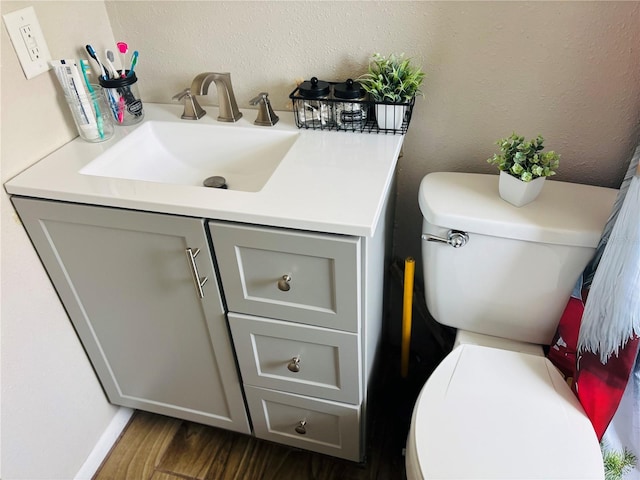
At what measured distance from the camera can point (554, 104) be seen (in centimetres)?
115

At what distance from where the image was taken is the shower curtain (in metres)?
0.95

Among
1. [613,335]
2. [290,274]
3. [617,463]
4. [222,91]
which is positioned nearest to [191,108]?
[222,91]

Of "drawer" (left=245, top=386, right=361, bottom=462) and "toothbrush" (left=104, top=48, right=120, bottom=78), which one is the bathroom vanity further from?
"toothbrush" (left=104, top=48, right=120, bottom=78)

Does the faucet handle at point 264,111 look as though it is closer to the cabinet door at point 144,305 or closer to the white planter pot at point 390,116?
the white planter pot at point 390,116

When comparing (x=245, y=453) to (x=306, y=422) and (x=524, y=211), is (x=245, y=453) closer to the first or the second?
(x=306, y=422)

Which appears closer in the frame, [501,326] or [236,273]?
[236,273]

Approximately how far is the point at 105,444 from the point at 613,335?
4.53ft

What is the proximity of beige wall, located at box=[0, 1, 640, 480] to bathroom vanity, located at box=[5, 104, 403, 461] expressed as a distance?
0.09 meters

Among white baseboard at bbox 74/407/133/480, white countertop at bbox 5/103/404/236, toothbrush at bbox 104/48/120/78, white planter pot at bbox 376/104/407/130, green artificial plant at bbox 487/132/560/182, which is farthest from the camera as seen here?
white baseboard at bbox 74/407/133/480

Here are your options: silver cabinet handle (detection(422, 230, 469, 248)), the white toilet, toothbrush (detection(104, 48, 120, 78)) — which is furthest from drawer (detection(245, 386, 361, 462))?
toothbrush (detection(104, 48, 120, 78))

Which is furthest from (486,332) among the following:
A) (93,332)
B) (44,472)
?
(44,472)

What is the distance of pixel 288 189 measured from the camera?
102 centimetres

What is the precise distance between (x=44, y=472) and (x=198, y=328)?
558 mm

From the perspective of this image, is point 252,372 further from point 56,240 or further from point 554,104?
point 554,104
